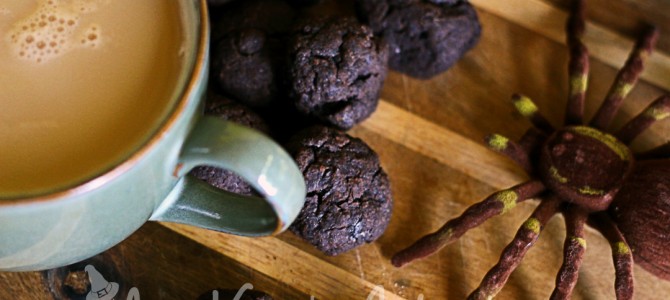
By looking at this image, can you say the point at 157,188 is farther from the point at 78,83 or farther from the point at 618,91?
the point at 618,91

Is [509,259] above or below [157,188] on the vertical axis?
below

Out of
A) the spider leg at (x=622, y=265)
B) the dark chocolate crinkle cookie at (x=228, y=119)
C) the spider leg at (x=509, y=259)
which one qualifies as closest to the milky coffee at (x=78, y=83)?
the dark chocolate crinkle cookie at (x=228, y=119)

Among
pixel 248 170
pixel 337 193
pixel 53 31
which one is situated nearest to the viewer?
pixel 248 170

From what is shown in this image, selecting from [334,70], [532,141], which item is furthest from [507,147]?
[334,70]

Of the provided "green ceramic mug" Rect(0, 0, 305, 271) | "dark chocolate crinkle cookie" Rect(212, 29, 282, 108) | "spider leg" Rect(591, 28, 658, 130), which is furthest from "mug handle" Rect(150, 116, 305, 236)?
"spider leg" Rect(591, 28, 658, 130)

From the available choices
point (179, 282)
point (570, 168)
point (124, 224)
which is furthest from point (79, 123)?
point (570, 168)

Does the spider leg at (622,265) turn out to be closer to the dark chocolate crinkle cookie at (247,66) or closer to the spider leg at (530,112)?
the spider leg at (530,112)

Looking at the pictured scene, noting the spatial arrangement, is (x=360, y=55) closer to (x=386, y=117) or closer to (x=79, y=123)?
(x=386, y=117)
